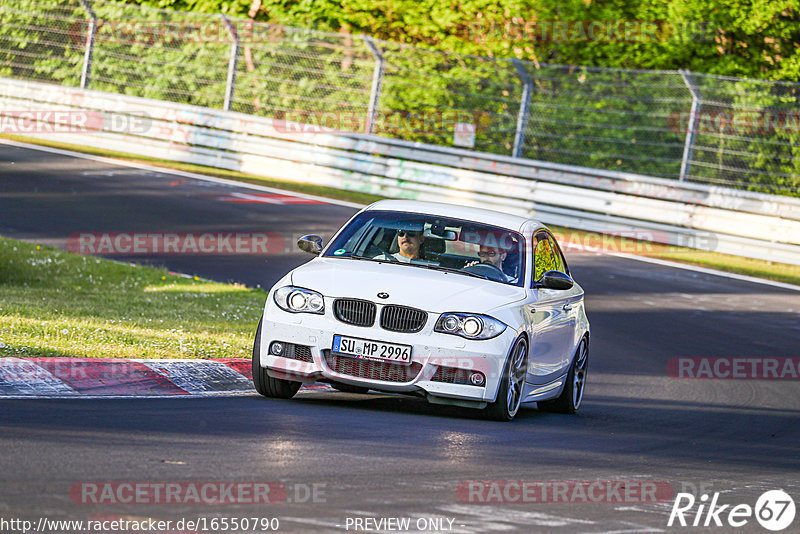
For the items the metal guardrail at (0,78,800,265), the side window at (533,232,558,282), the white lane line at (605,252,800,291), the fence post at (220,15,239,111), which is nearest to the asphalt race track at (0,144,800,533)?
the side window at (533,232,558,282)

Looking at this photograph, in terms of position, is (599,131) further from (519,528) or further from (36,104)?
(519,528)

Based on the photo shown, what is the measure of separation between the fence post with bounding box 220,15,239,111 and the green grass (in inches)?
431

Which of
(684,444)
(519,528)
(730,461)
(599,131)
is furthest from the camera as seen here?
(599,131)

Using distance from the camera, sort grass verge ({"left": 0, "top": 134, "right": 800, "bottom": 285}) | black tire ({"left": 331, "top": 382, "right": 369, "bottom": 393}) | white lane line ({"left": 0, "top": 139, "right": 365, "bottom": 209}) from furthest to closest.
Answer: white lane line ({"left": 0, "top": 139, "right": 365, "bottom": 209})
grass verge ({"left": 0, "top": 134, "right": 800, "bottom": 285})
black tire ({"left": 331, "top": 382, "right": 369, "bottom": 393})

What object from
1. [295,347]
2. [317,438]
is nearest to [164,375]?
[295,347]

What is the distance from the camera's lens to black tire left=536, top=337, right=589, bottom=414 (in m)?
11.1

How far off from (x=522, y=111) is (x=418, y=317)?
55.9 ft

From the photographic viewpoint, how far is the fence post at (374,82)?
26484mm

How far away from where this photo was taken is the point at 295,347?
9.09 m

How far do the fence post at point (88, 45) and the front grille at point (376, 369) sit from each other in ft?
69.1

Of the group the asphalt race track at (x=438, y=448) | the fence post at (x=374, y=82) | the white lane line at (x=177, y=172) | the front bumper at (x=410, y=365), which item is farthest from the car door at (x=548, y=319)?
the fence post at (x=374, y=82)

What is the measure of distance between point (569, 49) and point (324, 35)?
800 centimetres

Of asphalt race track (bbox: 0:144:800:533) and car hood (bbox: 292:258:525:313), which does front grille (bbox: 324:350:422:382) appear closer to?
asphalt race track (bbox: 0:144:800:533)

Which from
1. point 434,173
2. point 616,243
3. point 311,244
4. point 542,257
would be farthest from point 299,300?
point 434,173
